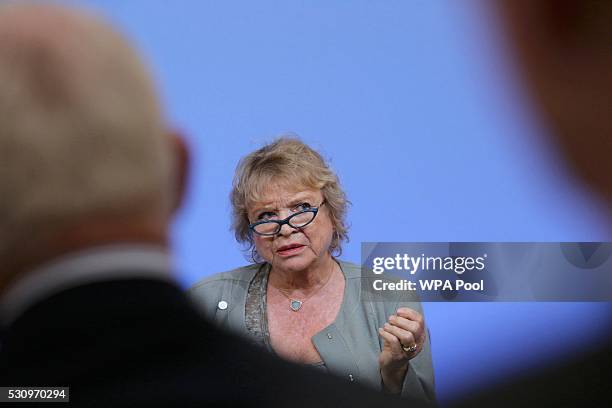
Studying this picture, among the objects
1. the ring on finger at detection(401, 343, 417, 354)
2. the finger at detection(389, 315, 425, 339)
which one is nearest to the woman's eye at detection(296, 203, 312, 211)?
the finger at detection(389, 315, 425, 339)

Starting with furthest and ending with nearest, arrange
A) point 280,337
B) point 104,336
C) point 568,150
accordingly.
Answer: point 280,337 → point 104,336 → point 568,150

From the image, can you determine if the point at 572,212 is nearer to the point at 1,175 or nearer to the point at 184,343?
the point at 184,343

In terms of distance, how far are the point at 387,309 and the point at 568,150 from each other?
2530mm

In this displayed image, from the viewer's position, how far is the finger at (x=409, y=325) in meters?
2.76

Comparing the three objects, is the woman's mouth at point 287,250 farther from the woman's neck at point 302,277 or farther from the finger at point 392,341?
the finger at point 392,341

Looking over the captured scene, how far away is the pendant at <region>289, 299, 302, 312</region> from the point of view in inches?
112

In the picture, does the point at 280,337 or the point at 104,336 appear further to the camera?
the point at 280,337

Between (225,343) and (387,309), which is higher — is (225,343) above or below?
below

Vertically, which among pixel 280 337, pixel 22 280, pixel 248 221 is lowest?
pixel 22 280

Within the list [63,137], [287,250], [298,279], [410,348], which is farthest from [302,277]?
[63,137]

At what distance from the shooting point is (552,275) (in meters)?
2.85

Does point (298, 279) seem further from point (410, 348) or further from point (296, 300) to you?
point (410, 348)

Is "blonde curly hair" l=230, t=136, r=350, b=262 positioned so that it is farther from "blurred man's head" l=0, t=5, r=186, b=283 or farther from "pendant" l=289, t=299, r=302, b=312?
"blurred man's head" l=0, t=5, r=186, b=283

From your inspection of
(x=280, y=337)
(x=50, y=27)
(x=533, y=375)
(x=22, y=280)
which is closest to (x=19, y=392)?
(x=22, y=280)
